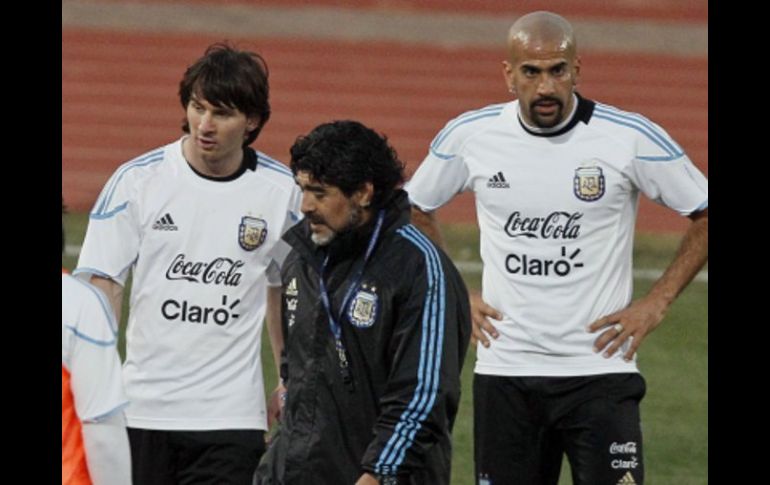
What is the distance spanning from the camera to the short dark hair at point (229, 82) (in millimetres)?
7461

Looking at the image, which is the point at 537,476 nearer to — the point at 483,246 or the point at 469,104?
the point at 483,246

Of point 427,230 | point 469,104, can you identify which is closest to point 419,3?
point 469,104

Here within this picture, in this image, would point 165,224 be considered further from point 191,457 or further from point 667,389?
point 667,389

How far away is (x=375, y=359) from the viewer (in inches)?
252

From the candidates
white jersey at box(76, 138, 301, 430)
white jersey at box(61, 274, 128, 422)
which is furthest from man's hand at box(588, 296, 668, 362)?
white jersey at box(61, 274, 128, 422)

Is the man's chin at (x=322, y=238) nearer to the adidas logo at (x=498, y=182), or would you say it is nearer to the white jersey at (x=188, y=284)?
the white jersey at (x=188, y=284)

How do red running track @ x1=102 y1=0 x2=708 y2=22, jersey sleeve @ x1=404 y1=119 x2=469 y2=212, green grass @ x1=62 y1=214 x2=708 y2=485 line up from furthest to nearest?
red running track @ x1=102 y1=0 x2=708 y2=22, green grass @ x1=62 y1=214 x2=708 y2=485, jersey sleeve @ x1=404 y1=119 x2=469 y2=212

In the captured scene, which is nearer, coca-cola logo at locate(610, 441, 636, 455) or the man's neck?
the man's neck

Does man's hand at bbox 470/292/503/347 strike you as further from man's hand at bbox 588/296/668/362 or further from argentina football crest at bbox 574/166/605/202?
argentina football crest at bbox 574/166/605/202

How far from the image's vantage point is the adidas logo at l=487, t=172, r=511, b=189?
8.02 meters

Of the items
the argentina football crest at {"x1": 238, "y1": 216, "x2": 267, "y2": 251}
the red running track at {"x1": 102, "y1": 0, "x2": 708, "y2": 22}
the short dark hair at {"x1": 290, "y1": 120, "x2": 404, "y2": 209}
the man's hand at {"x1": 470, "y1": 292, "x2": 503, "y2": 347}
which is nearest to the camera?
the short dark hair at {"x1": 290, "y1": 120, "x2": 404, "y2": 209}

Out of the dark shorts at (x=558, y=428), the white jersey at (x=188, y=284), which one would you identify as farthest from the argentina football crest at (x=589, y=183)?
the white jersey at (x=188, y=284)

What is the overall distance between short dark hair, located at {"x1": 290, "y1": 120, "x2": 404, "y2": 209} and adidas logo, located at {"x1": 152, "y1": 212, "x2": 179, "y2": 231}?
114 cm

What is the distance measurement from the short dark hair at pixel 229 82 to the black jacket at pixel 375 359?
1.09 meters
